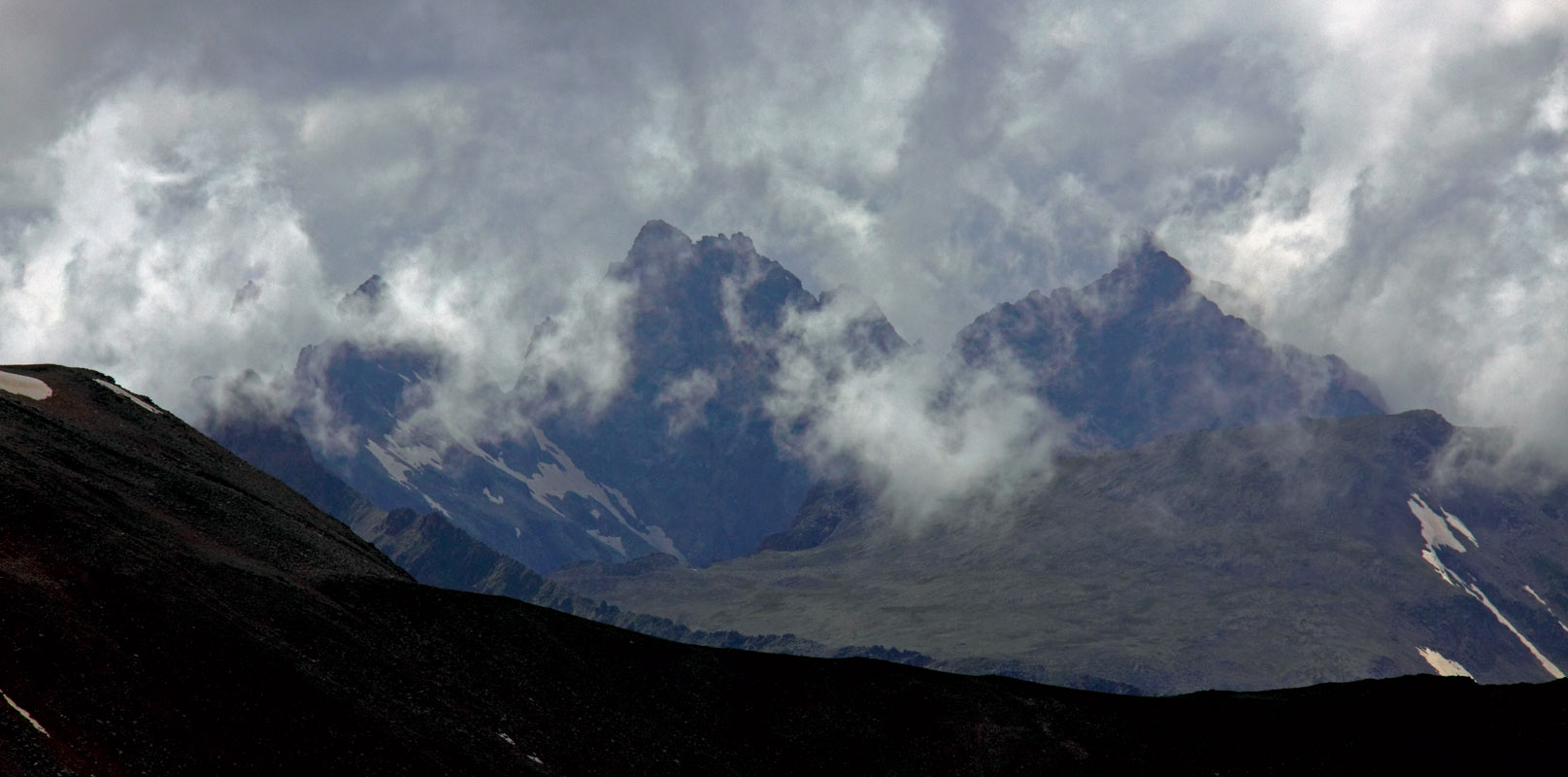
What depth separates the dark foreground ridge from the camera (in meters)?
55.1

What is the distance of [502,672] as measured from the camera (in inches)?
3162

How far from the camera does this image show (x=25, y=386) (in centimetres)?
10388

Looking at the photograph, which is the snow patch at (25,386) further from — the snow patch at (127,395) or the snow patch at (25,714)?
the snow patch at (25,714)

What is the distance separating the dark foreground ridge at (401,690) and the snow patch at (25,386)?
5.55 ft

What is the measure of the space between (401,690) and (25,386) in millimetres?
55935

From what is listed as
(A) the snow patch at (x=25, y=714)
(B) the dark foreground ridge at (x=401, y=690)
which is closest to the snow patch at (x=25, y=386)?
(B) the dark foreground ridge at (x=401, y=690)

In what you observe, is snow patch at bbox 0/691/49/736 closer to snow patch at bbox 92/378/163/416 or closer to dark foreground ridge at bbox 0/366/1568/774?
dark foreground ridge at bbox 0/366/1568/774

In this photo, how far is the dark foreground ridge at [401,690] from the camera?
55094mm

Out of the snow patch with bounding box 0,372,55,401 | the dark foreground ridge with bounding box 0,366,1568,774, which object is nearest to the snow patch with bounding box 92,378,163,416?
the dark foreground ridge with bounding box 0,366,1568,774

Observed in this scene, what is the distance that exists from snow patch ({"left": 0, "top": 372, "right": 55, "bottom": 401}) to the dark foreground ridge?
1693 millimetres

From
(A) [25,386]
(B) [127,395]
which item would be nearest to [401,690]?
(A) [25,386]

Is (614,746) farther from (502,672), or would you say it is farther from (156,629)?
(156,629)

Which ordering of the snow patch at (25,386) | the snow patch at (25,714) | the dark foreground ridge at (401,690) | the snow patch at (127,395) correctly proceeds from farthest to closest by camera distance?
the snow patch at (127,395) < the snow patch at (25,386) < the dark foreground ridge at (401,690) < the snow patch at (25,714)

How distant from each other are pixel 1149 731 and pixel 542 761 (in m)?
42.5
